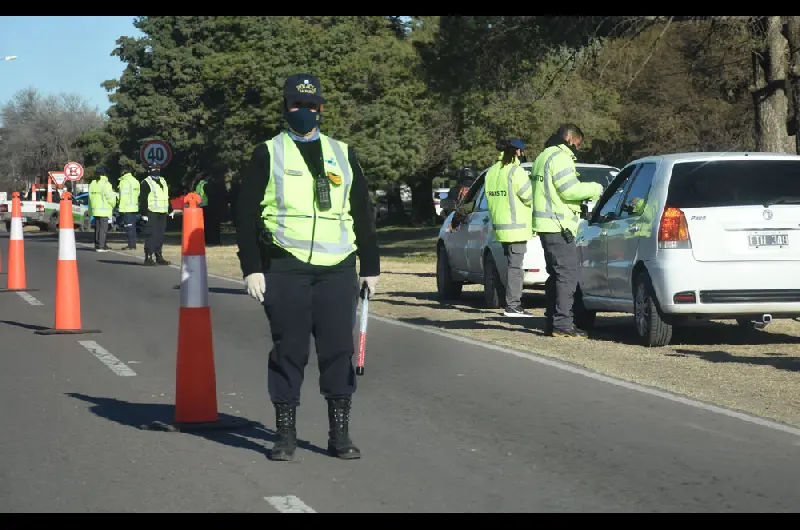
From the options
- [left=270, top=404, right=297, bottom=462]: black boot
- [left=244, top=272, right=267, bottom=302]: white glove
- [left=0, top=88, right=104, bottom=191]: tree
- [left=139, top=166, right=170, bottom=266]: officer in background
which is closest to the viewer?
[left=244, top=272, right=267, bottom=302]: white glove

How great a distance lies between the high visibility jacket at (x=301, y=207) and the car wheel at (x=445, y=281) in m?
12.0

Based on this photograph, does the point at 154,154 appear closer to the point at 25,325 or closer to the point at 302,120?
the point at 25,325

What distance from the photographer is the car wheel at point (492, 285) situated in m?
17.4

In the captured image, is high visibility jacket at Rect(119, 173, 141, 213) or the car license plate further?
high visibility jacket at Rect(119, 173, 141, 213)

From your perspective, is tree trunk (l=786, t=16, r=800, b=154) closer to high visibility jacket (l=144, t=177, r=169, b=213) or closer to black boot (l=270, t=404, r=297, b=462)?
high visibility jacket (l=144, t=177, r=169, b=213)

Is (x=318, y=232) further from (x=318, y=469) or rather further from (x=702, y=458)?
(x=702, y=458)

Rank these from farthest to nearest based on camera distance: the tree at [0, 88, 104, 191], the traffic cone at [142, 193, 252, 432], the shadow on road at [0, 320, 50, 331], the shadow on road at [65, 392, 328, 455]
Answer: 1. the tree at [0, 88, 104, 191]
2. the shadow on road at [0, 320, 50, 331]
3. the traffic cone at [142, 193, 252, 432]
4. the shadow on road at [65, 392, 328, 455]

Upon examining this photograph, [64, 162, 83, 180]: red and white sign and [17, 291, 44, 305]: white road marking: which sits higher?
[64, 162, 83, 180]: red and white sign

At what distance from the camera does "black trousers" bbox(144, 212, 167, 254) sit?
28.4 m

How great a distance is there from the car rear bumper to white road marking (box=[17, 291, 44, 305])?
936 centimetres

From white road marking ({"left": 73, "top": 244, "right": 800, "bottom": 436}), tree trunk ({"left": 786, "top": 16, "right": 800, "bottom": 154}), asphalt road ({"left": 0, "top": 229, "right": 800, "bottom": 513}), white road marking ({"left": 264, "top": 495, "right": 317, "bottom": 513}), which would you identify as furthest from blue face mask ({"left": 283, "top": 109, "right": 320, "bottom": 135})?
tree trunk ({"left": 786, "top": 16, "right": 800, "bottom": 154})

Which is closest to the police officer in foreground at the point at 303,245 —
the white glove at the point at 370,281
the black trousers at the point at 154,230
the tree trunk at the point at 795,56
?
the white glove at the point at 370,281

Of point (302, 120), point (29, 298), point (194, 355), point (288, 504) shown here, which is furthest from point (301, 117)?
point (29, 298)
